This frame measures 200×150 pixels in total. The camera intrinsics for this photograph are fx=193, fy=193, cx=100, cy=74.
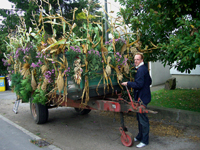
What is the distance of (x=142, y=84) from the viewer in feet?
12.5

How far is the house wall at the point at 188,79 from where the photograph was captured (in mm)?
10284

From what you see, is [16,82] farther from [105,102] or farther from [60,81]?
[105,102]

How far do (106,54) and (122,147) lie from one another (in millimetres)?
1985

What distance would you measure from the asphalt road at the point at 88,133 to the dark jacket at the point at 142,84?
0.90m

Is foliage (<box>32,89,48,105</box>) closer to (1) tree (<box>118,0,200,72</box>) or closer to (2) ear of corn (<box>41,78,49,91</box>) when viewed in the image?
(2) ear of corn (<box>41,78,49,91</box>)

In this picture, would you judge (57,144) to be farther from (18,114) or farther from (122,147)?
(18,114)

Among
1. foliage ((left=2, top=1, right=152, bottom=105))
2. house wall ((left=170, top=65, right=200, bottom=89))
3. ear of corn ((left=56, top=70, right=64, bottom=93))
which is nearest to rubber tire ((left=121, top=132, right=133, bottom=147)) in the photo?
foliage ((left=2, top=1, right=152, bottom=105))

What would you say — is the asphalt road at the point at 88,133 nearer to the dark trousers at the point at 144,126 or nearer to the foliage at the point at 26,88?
the dark trousers at the point at 144,126

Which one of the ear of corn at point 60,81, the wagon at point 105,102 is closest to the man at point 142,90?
the wagon at point 105,102

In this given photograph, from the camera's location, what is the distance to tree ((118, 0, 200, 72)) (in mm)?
3709

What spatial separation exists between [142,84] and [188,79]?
793cm

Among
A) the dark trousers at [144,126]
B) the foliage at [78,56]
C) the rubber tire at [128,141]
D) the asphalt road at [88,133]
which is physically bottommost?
the asphalt road at [88,133]

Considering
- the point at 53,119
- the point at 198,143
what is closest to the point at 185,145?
the point at 198,143

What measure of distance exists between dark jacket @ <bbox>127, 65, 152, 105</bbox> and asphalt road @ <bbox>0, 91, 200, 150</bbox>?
0.90m
